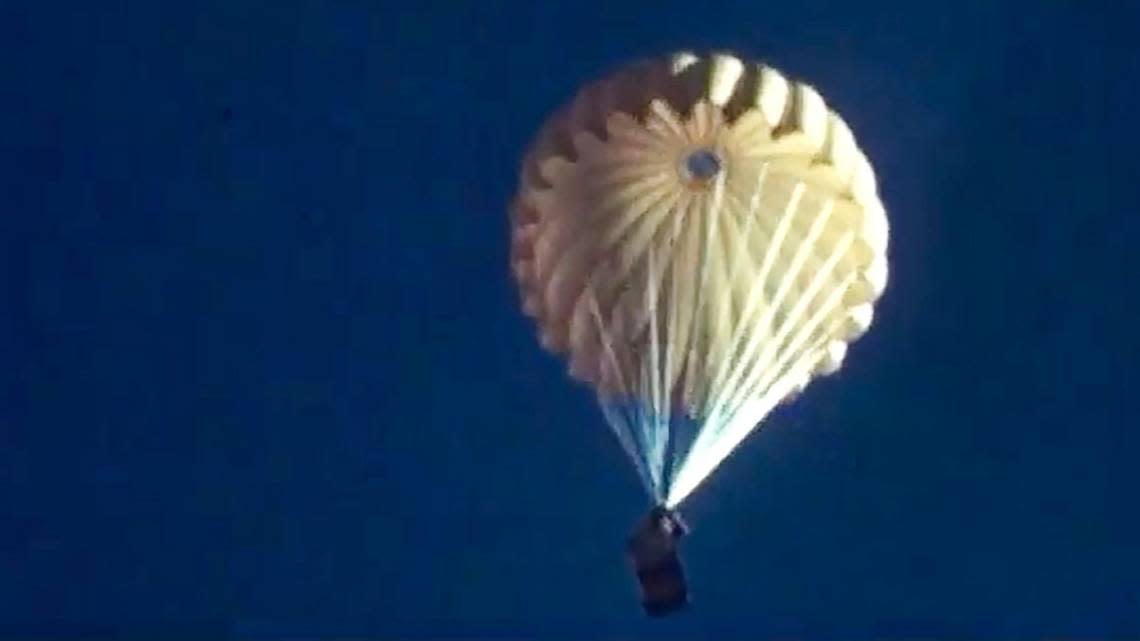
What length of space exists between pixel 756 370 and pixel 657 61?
1648 mm

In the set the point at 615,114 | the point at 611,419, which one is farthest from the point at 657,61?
the point at 611,419

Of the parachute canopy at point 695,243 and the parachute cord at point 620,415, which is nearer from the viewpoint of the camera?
the parachute canopy at point 695,243

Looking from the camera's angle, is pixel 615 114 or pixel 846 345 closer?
pixel 615 114

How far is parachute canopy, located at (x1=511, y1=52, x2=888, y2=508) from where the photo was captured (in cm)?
2119

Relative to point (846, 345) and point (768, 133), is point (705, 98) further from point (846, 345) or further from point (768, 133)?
point (846, 345)

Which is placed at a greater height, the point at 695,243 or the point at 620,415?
the point at 695,243

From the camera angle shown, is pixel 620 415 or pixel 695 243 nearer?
pixel 695 243

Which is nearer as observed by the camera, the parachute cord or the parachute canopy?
the parachute canopy

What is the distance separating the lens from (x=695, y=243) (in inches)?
846

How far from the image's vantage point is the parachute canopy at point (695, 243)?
834 inches

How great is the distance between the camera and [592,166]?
21.2 meters

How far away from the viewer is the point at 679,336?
21.5m

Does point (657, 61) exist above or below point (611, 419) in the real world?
above

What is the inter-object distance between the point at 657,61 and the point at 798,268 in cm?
129
